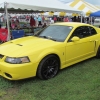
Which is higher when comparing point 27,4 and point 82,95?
point 27,4

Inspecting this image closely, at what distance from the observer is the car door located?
5.15 m

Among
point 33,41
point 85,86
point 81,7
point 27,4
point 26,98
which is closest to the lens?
point 26,98

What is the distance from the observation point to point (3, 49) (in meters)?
4.60

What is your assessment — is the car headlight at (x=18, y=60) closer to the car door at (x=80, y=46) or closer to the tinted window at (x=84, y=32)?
the car door at (x=80, y=46)

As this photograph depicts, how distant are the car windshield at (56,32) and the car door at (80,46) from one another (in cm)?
21

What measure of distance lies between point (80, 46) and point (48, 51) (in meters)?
1.39

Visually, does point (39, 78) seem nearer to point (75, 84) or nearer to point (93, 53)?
point (75, 84)

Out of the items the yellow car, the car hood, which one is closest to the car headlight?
the yellow car

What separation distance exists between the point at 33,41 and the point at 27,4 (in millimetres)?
3770

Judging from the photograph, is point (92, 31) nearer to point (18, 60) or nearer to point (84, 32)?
point (84, 32)

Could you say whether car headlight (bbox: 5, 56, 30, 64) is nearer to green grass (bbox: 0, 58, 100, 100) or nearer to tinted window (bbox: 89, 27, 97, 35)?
green grass (bbox: 0, 58, 100, 100)

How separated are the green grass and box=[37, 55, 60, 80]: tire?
0.46 feet

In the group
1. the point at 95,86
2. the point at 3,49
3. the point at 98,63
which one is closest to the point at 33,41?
the point at 3,49

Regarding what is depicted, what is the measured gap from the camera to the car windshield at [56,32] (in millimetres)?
5207
